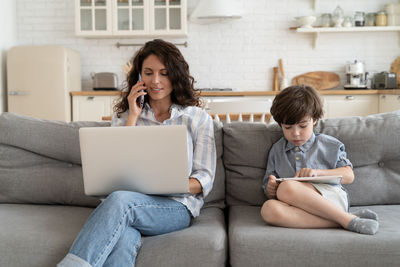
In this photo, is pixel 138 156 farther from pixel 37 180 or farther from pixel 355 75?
pixel 355 75

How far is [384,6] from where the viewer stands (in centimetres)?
516

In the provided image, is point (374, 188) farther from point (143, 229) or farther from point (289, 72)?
point (289, 72)

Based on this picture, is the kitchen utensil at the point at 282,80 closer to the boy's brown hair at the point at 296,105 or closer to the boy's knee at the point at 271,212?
the boy's brown hair at the point at 296,105

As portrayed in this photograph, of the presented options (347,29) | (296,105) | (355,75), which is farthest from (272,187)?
(347,29)

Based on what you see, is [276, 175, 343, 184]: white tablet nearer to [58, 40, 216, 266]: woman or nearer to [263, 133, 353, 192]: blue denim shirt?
[263, 133, 353, 192]: blue denim shirt

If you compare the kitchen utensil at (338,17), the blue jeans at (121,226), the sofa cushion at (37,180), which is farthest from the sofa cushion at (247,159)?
the kitchen utensil at (338,17)

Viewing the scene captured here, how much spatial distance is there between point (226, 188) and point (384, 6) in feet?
13.1

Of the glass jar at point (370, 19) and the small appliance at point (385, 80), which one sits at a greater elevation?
the glass jar at point (370, 19)

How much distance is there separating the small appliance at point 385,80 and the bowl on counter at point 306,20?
92 centimetres

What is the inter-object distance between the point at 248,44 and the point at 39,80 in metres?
2.37

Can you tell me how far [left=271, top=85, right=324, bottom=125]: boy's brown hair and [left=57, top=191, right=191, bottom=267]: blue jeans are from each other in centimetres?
57

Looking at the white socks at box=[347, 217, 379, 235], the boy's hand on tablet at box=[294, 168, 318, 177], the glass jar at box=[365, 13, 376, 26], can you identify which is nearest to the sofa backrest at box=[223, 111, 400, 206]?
the boy's hand on tablet at box=[294, 168, 318, 177]

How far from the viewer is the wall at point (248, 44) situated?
5230 millimetres

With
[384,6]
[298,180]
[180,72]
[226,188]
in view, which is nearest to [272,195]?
[298,180]
